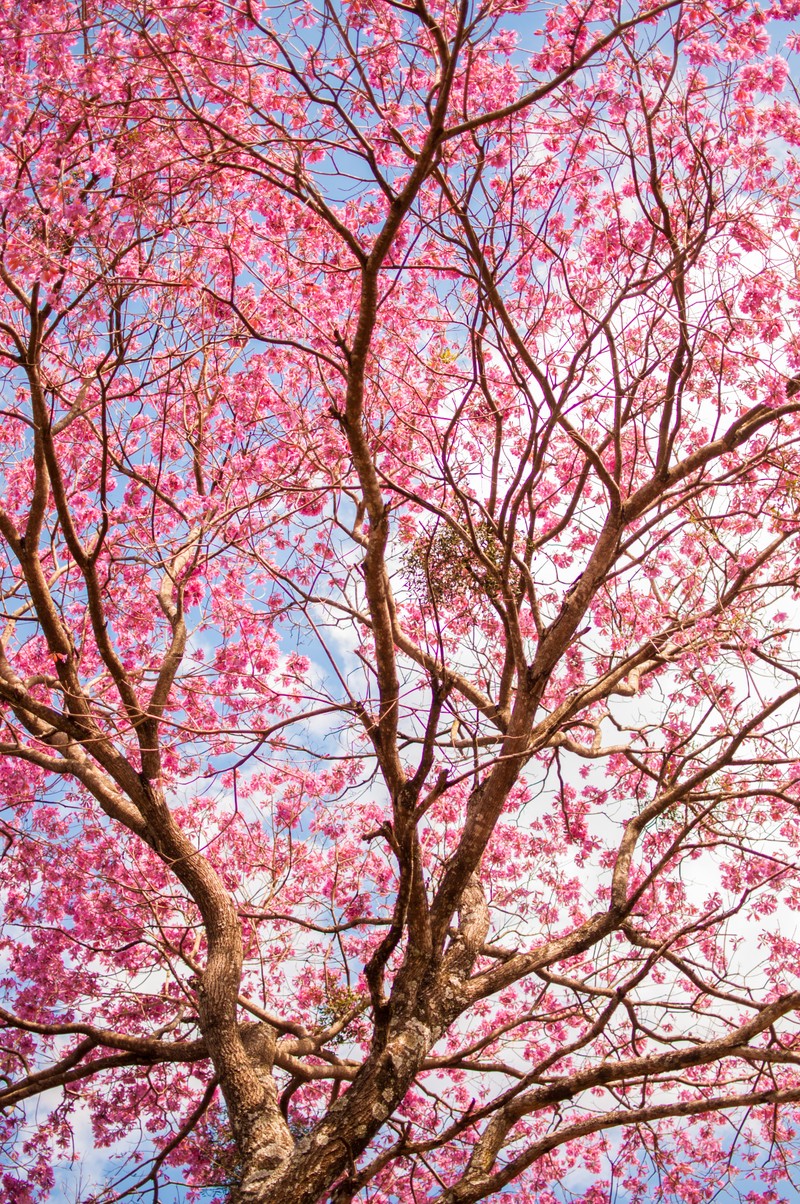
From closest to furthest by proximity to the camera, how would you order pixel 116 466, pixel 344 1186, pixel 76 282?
pixel 344 1186, pixel 76 282, pixel 116 466

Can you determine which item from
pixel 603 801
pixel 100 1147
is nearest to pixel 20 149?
pixel 603 801

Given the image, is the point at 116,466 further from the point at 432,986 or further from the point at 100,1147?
the point at 100,1147

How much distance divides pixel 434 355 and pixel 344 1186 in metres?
5.44

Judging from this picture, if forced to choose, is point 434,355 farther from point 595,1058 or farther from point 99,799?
point 595,1058

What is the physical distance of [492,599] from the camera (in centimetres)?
520

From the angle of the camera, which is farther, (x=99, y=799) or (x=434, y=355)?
(x=434, y=355)

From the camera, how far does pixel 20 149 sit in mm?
4953

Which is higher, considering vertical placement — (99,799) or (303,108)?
(303,108)

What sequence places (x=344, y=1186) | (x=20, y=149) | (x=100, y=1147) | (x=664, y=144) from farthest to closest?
1. (x=100, y=1147)
2. (x=664, y=144)
3. (x=20, y=149)
4. (x=344, y=1186)

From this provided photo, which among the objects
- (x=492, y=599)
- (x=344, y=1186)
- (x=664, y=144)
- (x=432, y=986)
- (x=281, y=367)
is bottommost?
(x=344, y=1186)

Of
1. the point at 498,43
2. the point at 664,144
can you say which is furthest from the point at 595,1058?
the point at 498,43

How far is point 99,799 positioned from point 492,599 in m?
2.63

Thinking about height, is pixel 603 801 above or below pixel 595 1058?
above

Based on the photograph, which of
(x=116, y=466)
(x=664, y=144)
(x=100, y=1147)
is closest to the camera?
(x=664, y=144)
